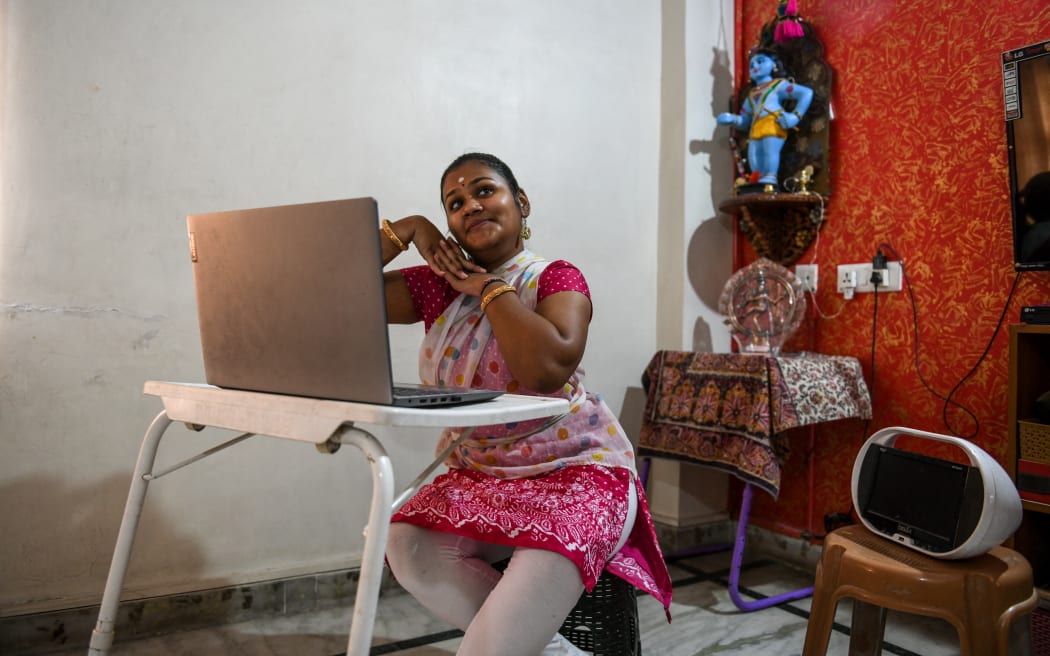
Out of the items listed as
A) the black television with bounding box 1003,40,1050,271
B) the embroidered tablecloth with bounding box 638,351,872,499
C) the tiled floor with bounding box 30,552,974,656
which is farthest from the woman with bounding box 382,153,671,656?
the black television with bounding box 1003,40,1050,271

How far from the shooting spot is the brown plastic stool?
3.93 feet

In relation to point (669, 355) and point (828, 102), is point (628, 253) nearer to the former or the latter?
point (669, 355)

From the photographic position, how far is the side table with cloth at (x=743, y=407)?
78.7 inches

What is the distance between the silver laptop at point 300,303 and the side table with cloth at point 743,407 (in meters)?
1.27

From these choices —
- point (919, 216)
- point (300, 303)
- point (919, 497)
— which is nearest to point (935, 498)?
point (919, 497)

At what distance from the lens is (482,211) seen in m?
1.31

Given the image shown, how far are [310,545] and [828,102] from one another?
6.94 ft

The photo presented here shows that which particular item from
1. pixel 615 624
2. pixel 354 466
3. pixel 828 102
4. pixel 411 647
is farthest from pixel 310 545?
pixel 828 102

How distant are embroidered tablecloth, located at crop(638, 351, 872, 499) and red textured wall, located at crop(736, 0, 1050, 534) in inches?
6.7

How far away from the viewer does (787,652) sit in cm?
175

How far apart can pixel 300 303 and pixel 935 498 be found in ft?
3.93

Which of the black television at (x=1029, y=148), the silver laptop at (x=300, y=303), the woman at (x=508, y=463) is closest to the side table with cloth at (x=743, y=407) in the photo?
the black television at (x=1029, y=148)

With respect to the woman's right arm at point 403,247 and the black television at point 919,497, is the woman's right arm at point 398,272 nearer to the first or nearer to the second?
the woman's right arm at point 403,247

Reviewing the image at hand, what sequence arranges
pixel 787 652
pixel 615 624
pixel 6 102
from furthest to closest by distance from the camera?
pixel 787 652 → pixel 6 102 → pixel 615 624
